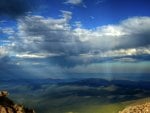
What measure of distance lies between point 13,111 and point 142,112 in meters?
89.8

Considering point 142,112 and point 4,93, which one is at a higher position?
point 4,93

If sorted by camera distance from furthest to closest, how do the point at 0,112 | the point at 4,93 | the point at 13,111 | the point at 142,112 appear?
the point at 142,112, the point at 4,93, the point at 13,111, the point at 0,112

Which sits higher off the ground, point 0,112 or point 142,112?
point 0,112

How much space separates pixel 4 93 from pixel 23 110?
9.17 m

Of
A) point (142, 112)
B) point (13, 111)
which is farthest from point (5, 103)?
point (142, 112)

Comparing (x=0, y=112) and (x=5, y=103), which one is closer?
(x=0, y=112)

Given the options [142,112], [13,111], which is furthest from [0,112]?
[142,112]

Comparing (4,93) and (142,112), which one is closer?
(4,93)

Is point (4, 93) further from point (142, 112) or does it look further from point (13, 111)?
point (142, 112)

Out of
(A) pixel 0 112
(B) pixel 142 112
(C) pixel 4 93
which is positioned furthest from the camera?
(B) pixel 142 112

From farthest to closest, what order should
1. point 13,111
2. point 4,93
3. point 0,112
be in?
point 4,93, point 13,111, point 0,112

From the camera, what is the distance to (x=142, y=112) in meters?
154

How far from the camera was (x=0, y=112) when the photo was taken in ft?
247

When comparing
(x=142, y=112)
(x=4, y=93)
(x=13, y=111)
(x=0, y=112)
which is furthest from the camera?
Result: (x=142, y=112)
